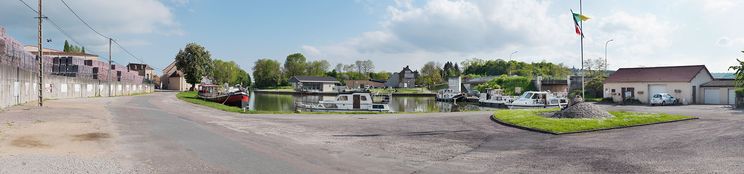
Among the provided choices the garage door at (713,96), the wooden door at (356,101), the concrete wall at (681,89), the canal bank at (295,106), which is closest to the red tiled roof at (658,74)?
the concrete wall at (681,89)

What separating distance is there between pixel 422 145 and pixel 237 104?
4649cm

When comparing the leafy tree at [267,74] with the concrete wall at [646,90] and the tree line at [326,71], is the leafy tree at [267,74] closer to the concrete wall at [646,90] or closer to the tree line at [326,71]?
the tree line at [326,71]

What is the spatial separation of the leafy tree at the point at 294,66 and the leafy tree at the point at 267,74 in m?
5.40

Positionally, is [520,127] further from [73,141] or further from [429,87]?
[429,87]

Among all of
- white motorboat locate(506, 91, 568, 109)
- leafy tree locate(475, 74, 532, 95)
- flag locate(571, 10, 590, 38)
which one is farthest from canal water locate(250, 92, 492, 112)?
flag locate(571, 10, 590, 38)

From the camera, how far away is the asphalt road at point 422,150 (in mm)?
11141

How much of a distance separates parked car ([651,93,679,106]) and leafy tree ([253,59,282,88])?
A: 395 feet

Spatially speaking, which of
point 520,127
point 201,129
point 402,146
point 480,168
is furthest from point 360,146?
point 520,127

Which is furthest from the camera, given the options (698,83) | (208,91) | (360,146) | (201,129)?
(208,91)

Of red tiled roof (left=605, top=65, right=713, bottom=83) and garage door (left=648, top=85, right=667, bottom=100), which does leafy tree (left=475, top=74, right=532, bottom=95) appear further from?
garage door (left=648, top=85, right=667, bottom=100)

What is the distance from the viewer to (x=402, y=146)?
15453 millimetres

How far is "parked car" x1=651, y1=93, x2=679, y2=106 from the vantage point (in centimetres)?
4703

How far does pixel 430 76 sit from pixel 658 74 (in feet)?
285

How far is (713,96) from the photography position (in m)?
50.1
